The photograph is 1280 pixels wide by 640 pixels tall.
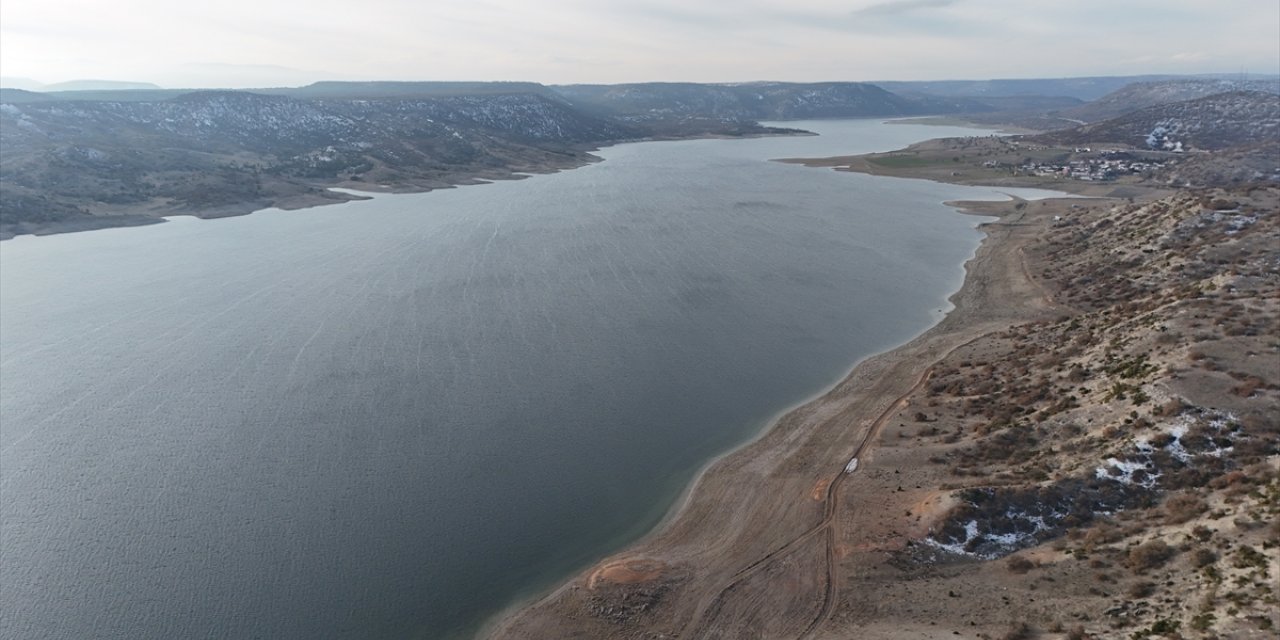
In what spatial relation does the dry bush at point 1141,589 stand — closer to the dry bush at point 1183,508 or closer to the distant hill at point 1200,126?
the dry bush at point 1183,508

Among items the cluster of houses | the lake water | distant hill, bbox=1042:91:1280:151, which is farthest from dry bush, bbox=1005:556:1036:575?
distant hill, bbox=1042:91:1280:151

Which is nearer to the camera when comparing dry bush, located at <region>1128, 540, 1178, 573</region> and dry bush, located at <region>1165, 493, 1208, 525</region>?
dry bush, located at <region>1128, 540, 1178, 573</region>

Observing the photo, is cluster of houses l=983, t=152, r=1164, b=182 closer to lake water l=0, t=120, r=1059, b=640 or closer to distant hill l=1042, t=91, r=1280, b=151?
distant hill l=1042, t=91, r=1280, b=151

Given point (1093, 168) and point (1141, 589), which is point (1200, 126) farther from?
point (1141, 589)

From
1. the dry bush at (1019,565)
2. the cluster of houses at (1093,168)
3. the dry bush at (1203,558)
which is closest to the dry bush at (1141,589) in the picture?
the dry bush at (1203,558)

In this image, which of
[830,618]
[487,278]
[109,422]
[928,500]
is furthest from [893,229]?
[109,422]

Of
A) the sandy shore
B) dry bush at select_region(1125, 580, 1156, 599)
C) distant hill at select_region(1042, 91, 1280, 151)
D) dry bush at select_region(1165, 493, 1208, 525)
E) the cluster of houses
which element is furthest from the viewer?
distant hill at select_region(1042, 91, 1280, 151)
